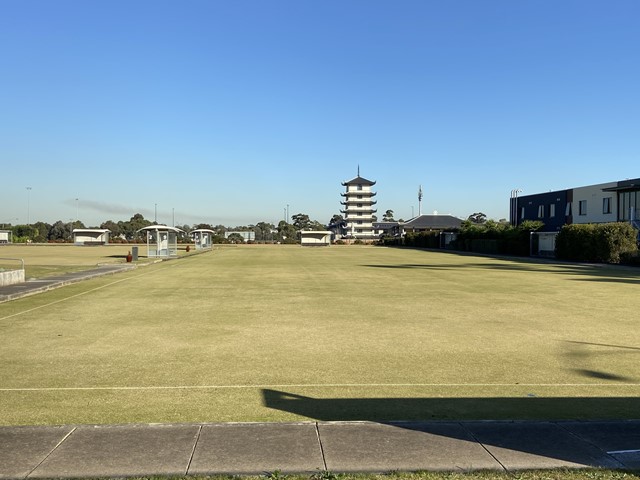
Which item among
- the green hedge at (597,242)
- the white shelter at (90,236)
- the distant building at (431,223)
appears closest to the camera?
the green hedge at (597,242)

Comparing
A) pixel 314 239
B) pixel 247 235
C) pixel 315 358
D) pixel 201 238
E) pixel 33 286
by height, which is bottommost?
pixel 315 358

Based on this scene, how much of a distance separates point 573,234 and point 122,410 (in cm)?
4339

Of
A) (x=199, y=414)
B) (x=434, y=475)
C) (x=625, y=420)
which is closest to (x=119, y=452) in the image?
(x=199, y=414)

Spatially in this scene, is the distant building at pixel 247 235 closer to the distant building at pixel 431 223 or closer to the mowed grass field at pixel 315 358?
the distant building at pixel 431 223

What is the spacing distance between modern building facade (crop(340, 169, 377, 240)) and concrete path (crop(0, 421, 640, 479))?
138 metres

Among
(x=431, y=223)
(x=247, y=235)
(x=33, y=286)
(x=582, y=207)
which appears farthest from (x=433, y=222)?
(x=33, y=286)

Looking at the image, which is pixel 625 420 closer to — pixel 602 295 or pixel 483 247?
pixel 602 295

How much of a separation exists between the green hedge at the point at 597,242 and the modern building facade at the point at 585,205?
19.3 feet

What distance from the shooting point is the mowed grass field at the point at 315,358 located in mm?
5887

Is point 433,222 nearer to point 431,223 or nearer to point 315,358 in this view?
point 431,223

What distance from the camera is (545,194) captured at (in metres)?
61.3

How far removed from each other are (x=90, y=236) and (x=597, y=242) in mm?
85432

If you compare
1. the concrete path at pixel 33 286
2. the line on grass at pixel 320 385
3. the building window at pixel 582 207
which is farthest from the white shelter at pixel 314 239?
the line on grass at pixel 320 385

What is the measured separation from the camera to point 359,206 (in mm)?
144250
